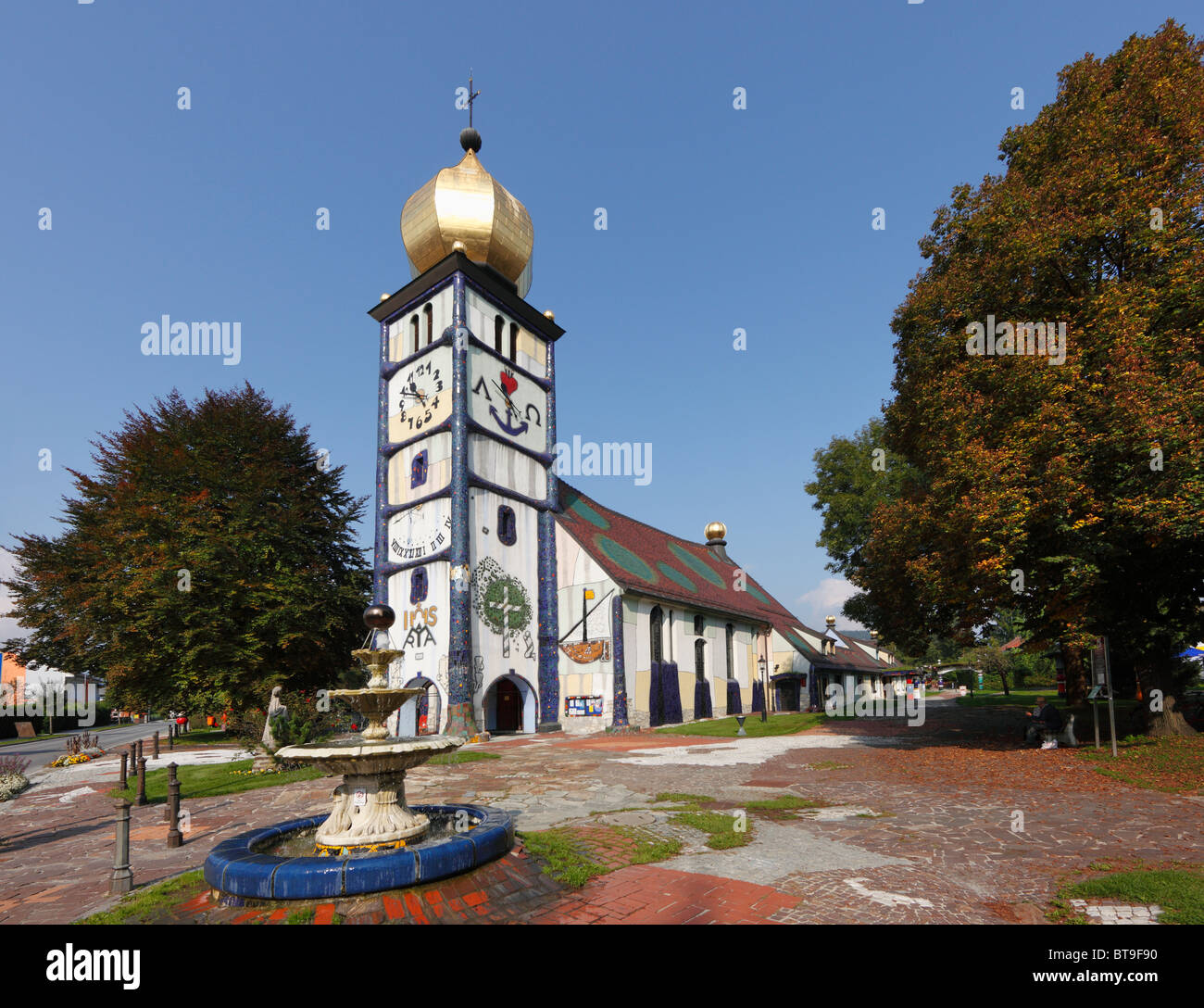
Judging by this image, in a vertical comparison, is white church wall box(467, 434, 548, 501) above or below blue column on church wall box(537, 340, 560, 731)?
above

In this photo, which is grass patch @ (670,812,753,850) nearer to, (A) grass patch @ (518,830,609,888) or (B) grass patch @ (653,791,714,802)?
(B) grass patch @ (653,791,714,802)

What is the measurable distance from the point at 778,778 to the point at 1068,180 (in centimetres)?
1332

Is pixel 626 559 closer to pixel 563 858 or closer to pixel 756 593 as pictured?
pixel 756 593

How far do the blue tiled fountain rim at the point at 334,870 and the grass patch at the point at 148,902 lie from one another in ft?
1.49

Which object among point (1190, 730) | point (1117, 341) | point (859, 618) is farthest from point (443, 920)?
point (859, 618)

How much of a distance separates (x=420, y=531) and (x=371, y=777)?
21.2 meters

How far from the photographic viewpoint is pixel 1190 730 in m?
14.9

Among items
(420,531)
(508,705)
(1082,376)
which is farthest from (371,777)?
(508,705)

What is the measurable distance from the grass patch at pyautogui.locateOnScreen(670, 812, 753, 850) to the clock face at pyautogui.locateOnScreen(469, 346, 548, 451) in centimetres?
2015

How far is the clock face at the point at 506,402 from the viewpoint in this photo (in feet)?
88.9

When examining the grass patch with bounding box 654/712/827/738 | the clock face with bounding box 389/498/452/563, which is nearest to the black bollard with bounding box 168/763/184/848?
the clock face with bounding box 389/498/452/563

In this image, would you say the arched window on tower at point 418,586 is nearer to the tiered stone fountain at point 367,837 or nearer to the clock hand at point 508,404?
the clock hand at point 508,404

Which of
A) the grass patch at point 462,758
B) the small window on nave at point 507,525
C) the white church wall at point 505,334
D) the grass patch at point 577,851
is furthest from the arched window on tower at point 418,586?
the grass patch at point 577,851

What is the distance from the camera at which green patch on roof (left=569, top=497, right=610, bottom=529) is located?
3372 cm
